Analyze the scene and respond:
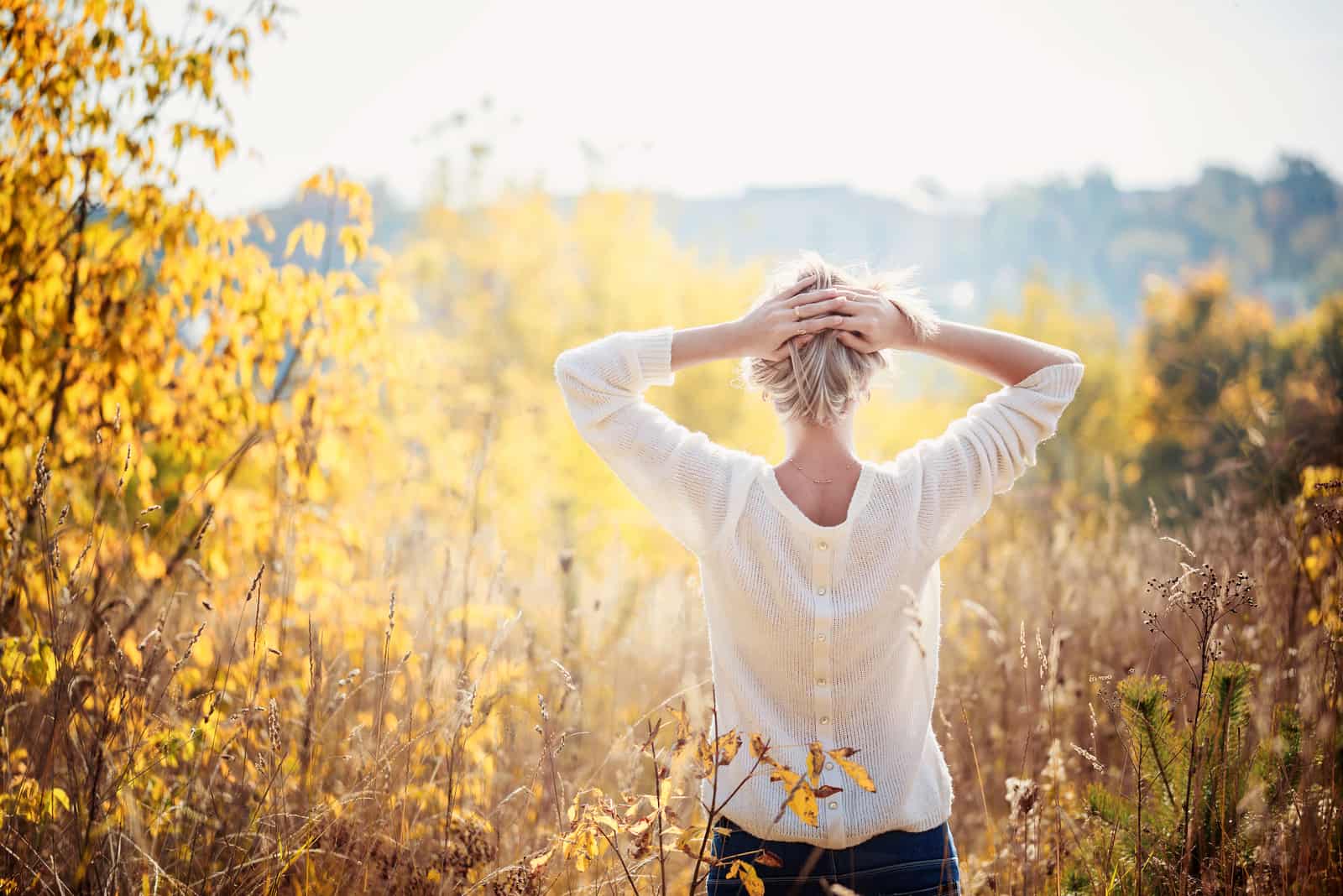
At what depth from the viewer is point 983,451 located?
5.34 ft

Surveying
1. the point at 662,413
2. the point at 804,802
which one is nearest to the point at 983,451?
the point at 662,413

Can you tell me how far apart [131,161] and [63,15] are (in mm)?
422

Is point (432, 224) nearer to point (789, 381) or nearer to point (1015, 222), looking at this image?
point (789, 381)

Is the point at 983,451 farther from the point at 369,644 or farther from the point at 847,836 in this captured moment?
the point at 369,644

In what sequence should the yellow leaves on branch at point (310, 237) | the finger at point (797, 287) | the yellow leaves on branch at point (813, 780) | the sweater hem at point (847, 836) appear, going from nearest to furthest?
the yellow leaves on branch at point (813, 780), the sweater hem at point (847, 836), the finger at point (797, 287), the yellow leaves on branch at point (310, 237)

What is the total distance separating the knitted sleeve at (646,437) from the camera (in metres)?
1.62

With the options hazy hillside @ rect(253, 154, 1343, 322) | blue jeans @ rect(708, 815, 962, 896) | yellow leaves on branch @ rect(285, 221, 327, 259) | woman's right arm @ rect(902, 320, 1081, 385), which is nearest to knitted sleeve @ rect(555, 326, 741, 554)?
woman's right arm @ rect(902, 320, 1081, 385)

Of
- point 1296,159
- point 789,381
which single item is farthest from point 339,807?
point 1296,159

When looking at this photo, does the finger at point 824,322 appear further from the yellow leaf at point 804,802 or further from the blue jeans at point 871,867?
the blue jeans at point 871,867

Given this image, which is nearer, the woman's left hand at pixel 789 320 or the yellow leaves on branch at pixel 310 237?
the woman's left hand at pixel 789 320

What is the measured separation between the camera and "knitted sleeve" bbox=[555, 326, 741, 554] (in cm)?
162

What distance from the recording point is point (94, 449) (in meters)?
2.67

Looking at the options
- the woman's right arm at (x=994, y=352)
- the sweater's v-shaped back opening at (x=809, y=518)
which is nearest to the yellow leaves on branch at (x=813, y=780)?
the sweater's v-shaped back opening at (x=809, y=518)

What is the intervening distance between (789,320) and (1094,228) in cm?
16980
